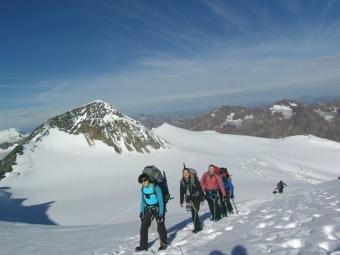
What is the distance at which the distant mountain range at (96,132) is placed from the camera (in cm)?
6831

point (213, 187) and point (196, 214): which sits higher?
A: point (213, 187)

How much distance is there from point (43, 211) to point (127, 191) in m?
10.8

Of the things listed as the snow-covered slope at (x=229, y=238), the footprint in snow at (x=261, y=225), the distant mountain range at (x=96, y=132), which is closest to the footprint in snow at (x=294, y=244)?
the snow-covered slope at (x=229, y=238)

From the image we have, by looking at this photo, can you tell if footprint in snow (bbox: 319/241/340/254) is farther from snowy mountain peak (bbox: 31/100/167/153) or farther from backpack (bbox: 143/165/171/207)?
snowy mountain peak (bbox: 31/100/167/153)

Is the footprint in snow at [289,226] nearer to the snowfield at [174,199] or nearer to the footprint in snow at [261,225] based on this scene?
the snowfield at [174,199]

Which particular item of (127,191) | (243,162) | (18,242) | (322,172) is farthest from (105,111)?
(18,242)

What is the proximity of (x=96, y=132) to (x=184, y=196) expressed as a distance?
5688 cm

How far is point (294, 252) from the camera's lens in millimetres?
8672

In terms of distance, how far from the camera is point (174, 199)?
134 ft

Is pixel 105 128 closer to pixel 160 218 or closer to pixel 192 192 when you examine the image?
pixel 192 192

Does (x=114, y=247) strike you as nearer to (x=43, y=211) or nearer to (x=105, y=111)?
(x=43, y=211)

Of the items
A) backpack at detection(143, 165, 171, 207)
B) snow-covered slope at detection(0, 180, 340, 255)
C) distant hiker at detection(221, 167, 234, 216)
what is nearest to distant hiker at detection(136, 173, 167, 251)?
backpack at detection(143, 165, 171, 207)

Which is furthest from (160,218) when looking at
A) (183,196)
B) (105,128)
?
(105,128)

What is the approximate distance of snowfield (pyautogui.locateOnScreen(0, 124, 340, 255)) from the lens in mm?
11477
